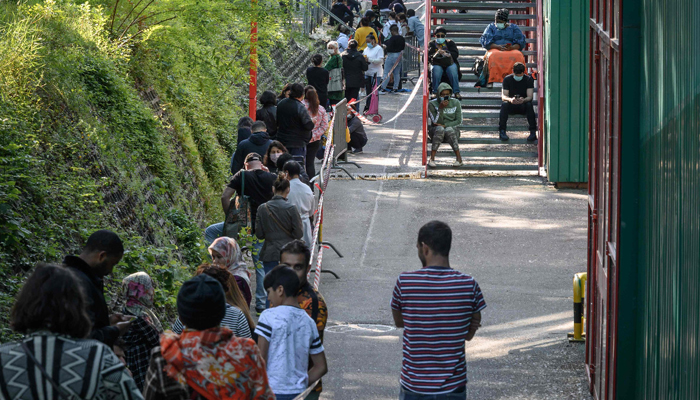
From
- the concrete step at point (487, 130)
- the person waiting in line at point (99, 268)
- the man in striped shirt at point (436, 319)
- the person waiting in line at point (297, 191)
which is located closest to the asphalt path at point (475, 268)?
the concrete step at point (487, 130)

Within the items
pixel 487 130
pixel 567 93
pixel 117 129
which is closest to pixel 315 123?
pixel 117 129

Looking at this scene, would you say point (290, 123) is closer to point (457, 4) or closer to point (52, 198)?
point (52, 198)

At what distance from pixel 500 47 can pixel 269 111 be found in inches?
272

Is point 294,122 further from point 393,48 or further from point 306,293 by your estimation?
point 393,48

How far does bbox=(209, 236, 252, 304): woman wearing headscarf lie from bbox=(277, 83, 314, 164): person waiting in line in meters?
5.80

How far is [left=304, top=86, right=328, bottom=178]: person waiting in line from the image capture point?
531 inches

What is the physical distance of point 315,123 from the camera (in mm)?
13578

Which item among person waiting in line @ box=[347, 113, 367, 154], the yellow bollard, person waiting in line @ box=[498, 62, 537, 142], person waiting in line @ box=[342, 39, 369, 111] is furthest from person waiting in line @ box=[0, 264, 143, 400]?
person waiting in line @ box=[342, 39, 369, 111]

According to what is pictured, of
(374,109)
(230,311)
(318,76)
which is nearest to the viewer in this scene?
A: (230,311)

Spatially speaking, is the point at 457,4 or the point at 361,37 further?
the point at 361,37

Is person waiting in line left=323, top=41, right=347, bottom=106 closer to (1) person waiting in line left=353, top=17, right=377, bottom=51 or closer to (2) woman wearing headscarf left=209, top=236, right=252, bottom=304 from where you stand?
(1) person waiting in line left=353, top=17, right=377, bottom=51

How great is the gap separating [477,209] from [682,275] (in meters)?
9.83

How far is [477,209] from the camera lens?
45.9ft

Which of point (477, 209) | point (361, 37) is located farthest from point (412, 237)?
point (361, 37)
